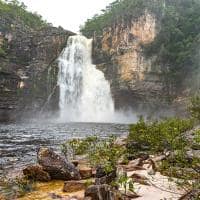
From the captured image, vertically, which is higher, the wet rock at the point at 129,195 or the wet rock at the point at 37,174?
the wet rock at the point at 129,195

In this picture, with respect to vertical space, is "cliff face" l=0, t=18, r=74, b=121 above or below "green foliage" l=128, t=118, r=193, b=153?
above

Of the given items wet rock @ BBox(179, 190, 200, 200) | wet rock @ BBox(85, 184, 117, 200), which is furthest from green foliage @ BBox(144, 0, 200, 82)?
wet rock @ BBox(179, 190, 200, 200)

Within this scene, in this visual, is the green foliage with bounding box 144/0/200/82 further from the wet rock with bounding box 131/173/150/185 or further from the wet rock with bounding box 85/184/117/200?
the wet rock with bounding box 85/184/117/200

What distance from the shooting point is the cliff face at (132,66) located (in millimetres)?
51812

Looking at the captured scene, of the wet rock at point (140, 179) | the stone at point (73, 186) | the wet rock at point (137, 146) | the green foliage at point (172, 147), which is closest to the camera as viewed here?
the green foliage at point (172, 147)

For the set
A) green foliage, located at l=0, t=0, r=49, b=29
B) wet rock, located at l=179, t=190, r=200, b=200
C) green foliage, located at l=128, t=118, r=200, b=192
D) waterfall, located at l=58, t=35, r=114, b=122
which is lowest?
wet rock, located at l=179, t=190, r=200, b=200

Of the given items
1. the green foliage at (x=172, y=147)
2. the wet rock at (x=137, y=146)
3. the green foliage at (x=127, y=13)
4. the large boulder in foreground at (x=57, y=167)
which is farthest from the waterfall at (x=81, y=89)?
the large boulder in foreground at (x=57, y=167)

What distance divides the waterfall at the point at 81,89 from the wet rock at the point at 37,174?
3832cm

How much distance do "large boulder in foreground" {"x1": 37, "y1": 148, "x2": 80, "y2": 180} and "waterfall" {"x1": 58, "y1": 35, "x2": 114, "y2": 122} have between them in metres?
38.1

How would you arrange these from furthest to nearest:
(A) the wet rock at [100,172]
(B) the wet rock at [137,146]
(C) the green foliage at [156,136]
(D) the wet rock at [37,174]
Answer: (B) the wet rock at [137,146] < (C) the green foliage at [156,136] < (D) the wet rock at [37,174] < (A) the wet rock at [100,172]

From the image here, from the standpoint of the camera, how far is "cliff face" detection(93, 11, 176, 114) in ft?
170

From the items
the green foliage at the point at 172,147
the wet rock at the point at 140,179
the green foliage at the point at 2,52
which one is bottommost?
the wet rock at the point at 140,179

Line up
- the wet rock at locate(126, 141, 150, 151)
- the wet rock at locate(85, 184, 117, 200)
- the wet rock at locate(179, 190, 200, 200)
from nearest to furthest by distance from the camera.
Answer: the wet rock at locate(179, 190, 200, 200) < the wet rock at locate(85, 184, 117, 200) < the wet rock at locate(126, 141, 150, 151)

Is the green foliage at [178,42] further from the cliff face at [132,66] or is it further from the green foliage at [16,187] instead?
the green foliage at [16,187]
